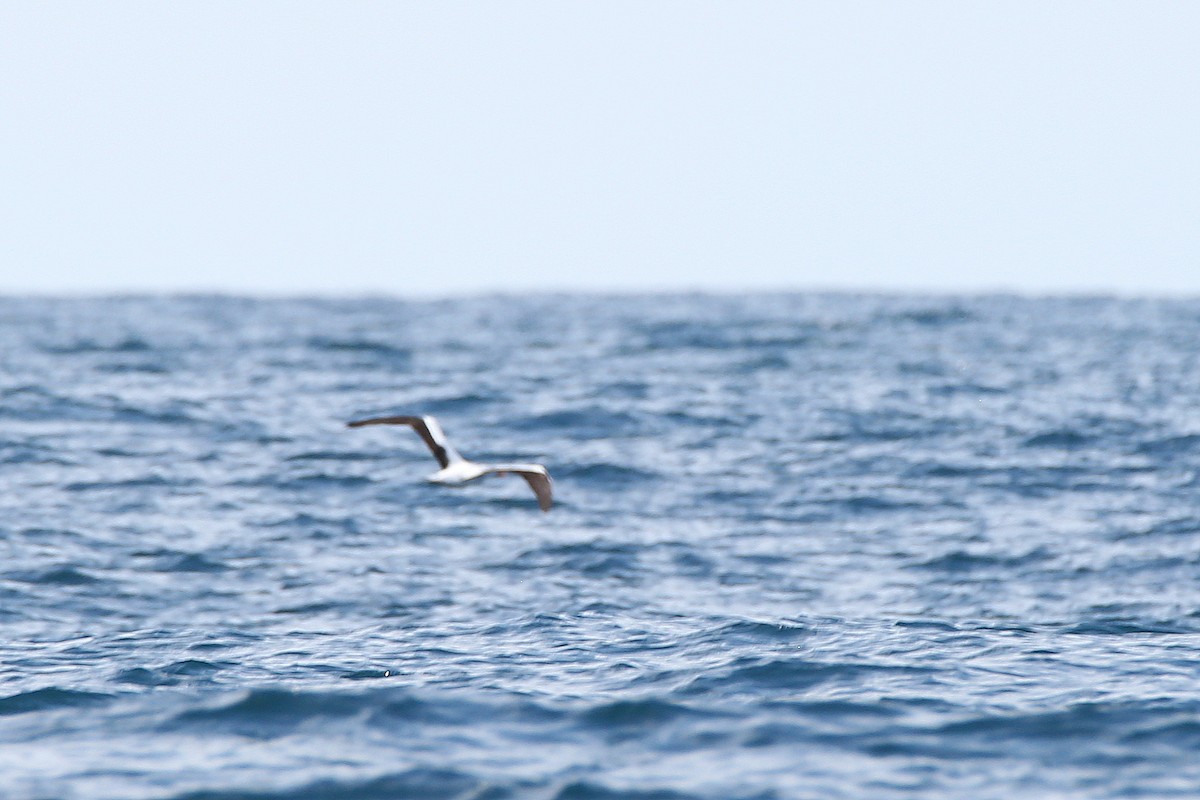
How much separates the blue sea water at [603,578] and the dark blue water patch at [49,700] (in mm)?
70

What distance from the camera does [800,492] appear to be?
25.5 m

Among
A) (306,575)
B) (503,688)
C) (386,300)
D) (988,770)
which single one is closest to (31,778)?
A: (503,688)

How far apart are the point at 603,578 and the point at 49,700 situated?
8128mm

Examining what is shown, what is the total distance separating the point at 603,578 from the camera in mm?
20047

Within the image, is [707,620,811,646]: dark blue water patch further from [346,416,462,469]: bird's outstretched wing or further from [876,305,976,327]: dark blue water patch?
[876,305,976,327]: dark blue water patch

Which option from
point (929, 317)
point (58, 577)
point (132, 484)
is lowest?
point (58, 577)

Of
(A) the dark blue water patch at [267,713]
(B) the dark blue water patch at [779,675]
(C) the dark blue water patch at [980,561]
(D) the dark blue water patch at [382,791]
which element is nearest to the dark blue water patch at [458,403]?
(C) the dark blue water patch at [980,561]

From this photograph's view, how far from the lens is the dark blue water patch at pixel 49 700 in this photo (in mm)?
13180

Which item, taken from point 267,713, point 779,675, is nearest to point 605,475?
point 779,675

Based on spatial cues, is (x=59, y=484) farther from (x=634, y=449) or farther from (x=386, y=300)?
(x=386, y=300)

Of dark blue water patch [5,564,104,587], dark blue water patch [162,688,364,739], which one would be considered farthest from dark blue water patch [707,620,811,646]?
dark blue water patch [5,564,104,587]

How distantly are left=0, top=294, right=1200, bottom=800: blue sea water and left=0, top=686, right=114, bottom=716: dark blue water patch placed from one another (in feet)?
0.23

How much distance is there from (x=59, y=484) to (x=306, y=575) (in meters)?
7.03

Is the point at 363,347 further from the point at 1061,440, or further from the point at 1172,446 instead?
the point at 1172,446
